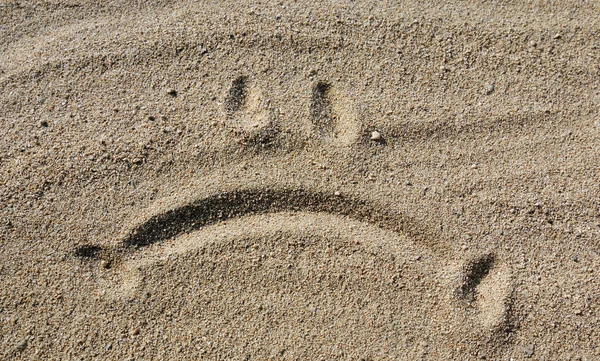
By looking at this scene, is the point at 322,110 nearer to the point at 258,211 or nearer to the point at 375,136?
the point at 375,136

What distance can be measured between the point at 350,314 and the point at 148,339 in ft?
1.94

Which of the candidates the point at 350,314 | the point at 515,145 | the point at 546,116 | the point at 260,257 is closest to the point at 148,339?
the point at 260,257

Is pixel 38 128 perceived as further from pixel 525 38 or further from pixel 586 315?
pixel 586 315

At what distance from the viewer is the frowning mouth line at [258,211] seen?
1.82 metres

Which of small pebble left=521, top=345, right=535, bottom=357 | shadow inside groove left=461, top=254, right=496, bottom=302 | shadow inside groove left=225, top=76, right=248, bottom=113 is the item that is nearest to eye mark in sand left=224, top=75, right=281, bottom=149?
shadow inside groove left=225, top=76, right=248, bottom=113

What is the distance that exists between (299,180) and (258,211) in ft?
0.52

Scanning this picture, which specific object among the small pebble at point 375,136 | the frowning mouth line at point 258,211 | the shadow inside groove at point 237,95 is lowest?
the frowning mouth line at point 258,211

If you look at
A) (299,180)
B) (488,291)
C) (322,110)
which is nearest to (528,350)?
(488,291)

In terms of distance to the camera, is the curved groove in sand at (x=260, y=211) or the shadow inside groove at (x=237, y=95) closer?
the curved groove in sand at (x=260, y=211)

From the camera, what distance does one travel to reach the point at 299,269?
180 centimetres

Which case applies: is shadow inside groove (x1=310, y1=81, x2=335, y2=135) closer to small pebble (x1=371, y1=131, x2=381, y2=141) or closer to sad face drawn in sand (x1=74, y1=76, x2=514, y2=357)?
sad face drawn in sand (x1=74, y1=76, x2=514, y2=357)

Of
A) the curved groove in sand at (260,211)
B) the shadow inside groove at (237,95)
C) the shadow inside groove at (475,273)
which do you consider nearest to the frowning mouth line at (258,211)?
the curved groove in sand at (260,211)

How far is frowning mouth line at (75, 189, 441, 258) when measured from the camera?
1824 millimetres

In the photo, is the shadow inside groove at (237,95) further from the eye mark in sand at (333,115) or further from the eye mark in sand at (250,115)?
the eye mark in sand at (333,115)
